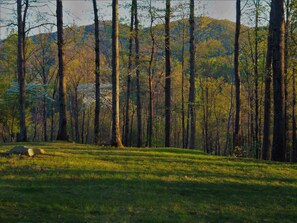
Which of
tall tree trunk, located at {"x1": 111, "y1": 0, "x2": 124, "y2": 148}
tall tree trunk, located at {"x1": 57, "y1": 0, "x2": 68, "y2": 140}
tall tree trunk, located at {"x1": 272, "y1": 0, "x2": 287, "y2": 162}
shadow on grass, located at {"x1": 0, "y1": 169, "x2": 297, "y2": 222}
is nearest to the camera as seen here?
shadow on grass, located at {"x1": 0, "y1": 169, "x2": 297, "y2": 222}

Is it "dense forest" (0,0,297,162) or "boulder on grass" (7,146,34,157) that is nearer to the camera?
"boulder on grass" (7,146,34,157)

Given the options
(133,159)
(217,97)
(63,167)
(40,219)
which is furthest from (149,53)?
(217,97)

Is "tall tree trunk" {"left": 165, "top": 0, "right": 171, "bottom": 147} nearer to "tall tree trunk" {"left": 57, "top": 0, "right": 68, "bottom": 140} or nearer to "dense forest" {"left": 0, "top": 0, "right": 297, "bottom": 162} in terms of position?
"dense forest" {"left": 0, "top": 0, "right": 297, "bottom": 162}

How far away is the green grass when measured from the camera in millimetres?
7145

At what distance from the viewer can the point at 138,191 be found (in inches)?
342

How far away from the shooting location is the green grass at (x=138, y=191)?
714 centimetres

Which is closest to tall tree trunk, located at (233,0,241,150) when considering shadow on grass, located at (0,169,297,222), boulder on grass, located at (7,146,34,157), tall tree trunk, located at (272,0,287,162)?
tall tree trunk, located at (272,0,287,162)

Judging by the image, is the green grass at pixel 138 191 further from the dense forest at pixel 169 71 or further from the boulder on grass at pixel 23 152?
the dense forest at pixel 169 71

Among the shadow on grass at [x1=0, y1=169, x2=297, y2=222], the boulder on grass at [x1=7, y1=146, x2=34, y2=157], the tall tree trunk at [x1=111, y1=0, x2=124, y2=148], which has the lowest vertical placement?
the shadow on grass at [x1=0, y1=169, x2=297, y2=222]

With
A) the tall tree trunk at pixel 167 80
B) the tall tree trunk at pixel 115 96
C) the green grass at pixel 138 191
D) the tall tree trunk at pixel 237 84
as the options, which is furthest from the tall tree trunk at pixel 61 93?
the tall tree trunk at pixel 237 84

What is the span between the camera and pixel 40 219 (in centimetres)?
655

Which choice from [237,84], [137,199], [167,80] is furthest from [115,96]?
[167,80]

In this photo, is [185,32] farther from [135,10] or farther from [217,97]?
[217,97]

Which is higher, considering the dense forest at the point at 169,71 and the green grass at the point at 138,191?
the dense forest at the point at 169,71
